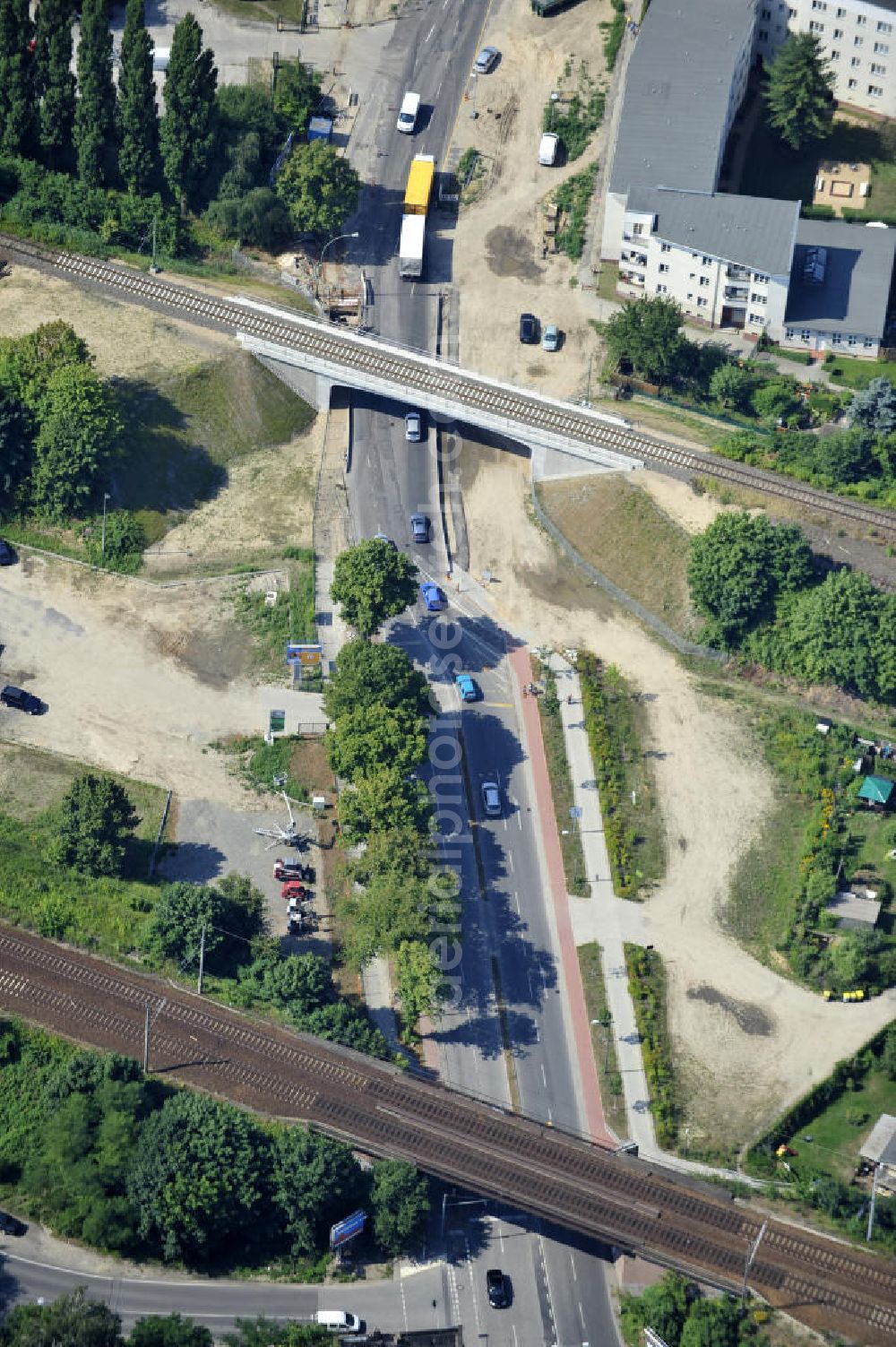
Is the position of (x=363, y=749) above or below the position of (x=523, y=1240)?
above

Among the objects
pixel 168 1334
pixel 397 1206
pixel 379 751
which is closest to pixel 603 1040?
pixel 397 1206

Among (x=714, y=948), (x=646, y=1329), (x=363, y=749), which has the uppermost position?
(x=363, y=749)

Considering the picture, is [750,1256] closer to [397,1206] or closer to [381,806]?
[397,1206]

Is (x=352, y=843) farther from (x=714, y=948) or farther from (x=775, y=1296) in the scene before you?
(x=775, y=1296)

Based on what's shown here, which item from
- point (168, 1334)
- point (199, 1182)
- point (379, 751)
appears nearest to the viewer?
point (168, 1334)

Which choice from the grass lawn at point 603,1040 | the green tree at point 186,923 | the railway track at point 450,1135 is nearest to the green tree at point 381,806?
the green tree at point 186,923

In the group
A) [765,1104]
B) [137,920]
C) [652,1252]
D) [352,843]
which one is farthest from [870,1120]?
[137,920]

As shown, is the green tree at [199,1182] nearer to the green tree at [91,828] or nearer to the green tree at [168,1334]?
the green tree at [168,1334]
